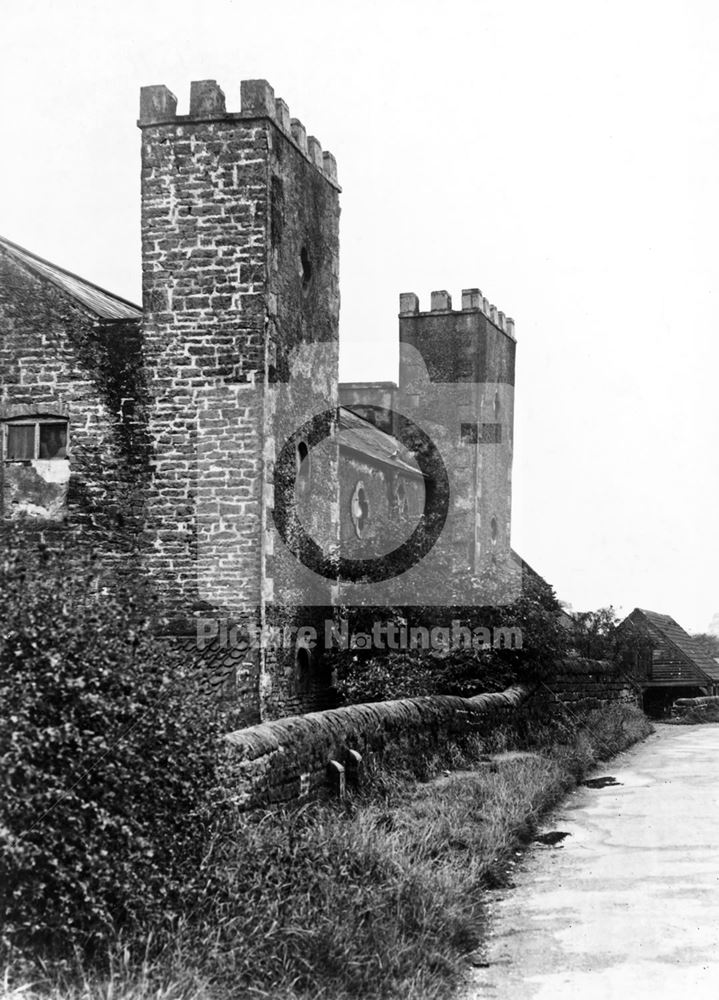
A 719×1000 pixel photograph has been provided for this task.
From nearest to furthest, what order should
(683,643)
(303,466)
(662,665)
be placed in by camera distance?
(303,466)
(662,665)
(683,643)

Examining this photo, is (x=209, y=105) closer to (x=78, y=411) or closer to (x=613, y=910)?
(x=78, y=411)

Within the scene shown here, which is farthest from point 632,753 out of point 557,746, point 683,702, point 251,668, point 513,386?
point 513,386

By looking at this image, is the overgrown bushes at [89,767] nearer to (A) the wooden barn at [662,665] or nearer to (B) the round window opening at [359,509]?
(B) the round window opening at [359,509]

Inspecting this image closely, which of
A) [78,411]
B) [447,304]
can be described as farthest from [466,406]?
[78,411]

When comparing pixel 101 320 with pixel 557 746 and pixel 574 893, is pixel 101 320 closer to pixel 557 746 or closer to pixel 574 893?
pixel 557 746

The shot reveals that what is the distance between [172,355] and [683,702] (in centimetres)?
2003

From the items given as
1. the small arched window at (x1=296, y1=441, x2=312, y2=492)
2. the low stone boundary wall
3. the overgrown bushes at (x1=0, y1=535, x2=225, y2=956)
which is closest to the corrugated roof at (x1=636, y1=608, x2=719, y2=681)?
the small arched window at (x1=296, y1=441, x2=312, y2=492)

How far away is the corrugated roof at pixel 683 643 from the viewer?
35281 millimetres

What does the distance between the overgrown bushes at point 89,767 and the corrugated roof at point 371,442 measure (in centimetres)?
1647

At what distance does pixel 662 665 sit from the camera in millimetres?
34438

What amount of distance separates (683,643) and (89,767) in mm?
33351

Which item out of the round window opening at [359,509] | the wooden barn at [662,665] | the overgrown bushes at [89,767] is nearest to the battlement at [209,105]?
the round window opening at [359,509]

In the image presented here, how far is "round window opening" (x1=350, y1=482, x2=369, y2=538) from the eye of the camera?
76.0 ft

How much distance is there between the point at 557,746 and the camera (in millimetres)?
Answer: 15703
